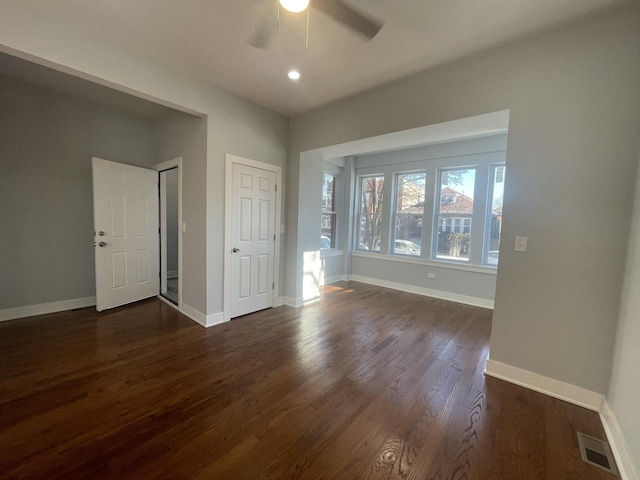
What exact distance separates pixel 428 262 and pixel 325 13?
4.11 m

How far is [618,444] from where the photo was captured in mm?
1575

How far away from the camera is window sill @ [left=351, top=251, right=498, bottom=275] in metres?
4.30

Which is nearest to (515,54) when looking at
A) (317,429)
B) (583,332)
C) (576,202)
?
(576,202)

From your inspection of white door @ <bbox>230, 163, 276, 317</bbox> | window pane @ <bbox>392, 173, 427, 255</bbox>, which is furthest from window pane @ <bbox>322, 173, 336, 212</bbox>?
white door @ <bbox>230, 163, 276, 317</bbox>

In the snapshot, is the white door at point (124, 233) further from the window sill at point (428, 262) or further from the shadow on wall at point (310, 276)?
the window sill at point (428, 262)

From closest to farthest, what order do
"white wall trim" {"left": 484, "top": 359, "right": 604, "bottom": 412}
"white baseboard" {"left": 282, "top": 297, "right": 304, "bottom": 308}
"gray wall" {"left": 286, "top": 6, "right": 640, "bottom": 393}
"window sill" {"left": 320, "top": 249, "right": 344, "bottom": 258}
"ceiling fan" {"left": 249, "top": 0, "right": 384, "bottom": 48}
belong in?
"ceiling fan" {"left": 249, "top": 0, "right": 384, "bottom": 48}
"gray wall" {"left": 286, "top": 6, "right": 640, "bottom": 393}
"white wall trim" {"left": 484, "top": 359, "right": 604, "bottom": 412}
"white baseboard" {"left": 282, "top": 297, "right": 304, "bottom": 308}
"window sill" {"left": 320, "top": 249, "right": 344, "bottom": 258}

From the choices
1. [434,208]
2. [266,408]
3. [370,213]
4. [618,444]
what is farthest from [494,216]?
[266,408]

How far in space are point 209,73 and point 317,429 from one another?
3304mm

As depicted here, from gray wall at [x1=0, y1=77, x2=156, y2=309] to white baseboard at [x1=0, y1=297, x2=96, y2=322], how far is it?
0.05 metres

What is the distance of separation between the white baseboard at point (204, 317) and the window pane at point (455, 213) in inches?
149

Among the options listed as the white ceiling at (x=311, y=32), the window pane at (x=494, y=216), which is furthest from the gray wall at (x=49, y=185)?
the window pane at (x=494, y=216)

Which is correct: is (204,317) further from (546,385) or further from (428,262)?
(428,262)

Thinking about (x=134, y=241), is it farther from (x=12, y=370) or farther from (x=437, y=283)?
(x=437, y=283)

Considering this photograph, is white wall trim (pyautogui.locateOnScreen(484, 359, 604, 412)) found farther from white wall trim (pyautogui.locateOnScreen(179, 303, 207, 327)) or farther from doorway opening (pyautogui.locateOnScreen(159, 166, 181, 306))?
doorway opening (pyautogui.locateOnScreen(159, 166, 181, 306))
